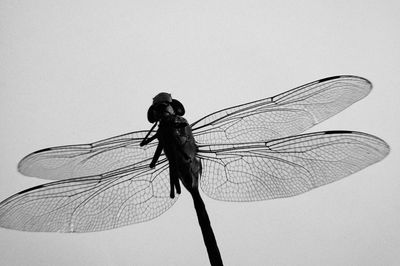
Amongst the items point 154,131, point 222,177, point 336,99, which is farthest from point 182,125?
point 336,99

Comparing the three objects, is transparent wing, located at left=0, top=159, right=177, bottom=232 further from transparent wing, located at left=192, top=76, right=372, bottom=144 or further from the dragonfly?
transparent wing, located at left=192, top=76, right=372, bottom=144

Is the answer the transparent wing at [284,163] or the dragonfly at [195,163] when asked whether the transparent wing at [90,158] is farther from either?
the transparent wing at [284,163]

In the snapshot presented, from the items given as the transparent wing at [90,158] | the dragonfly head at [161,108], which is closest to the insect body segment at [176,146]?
the dragonfly head at [161,108]

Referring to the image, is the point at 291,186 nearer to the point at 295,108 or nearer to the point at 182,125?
the point at 295,108

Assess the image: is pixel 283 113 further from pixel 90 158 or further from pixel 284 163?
pixel 90 158

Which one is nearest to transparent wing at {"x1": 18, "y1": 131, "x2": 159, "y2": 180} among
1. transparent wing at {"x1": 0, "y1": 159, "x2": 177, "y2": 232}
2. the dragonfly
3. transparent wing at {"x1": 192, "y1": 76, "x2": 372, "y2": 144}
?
the dragonfly

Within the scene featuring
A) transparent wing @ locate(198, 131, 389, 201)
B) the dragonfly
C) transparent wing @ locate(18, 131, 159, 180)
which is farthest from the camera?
transparent wing @ locate(18, 131, 159, 180)

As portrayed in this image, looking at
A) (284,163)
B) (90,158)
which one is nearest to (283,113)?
(284,163)
